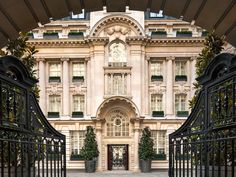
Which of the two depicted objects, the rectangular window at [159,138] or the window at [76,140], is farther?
the window at [76,140]

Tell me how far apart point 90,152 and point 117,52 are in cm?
978

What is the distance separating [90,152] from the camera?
34.8 m

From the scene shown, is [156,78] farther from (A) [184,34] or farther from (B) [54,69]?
(B) [54,69]

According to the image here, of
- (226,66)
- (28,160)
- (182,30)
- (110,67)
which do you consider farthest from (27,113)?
(182,30)

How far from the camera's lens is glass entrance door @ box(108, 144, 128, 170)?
121 ft

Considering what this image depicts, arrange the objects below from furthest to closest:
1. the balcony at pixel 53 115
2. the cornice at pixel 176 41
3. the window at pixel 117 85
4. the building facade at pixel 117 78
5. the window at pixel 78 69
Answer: the window at pixel 78 69 < the balcony at pixel 53 115 < the window at pixel 117 85 < the cornice at pixel 176 41 < the building facade at pixel 117 78

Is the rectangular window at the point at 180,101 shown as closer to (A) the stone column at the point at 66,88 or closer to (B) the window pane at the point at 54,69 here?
(A) the stone column at the point at 66,88

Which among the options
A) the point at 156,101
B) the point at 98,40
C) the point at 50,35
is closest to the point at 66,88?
the point at 50,35

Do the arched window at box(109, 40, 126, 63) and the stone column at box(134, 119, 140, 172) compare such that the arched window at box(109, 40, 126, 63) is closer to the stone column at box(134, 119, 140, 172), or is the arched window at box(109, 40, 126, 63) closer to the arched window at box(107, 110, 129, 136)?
the arched window at box(107, 110, 129, 136)

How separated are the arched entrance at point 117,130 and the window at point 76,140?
6.60 ft

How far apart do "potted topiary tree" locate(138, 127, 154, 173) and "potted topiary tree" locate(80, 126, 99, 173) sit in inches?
159

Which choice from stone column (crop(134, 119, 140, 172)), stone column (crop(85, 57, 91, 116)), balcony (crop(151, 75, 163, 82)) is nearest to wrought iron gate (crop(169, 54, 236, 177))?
stone column (crop(134, 119, 140, 172))

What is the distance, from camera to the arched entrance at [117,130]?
119ft

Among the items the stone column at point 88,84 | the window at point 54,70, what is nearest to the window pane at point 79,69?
the stone column at point 88,84
